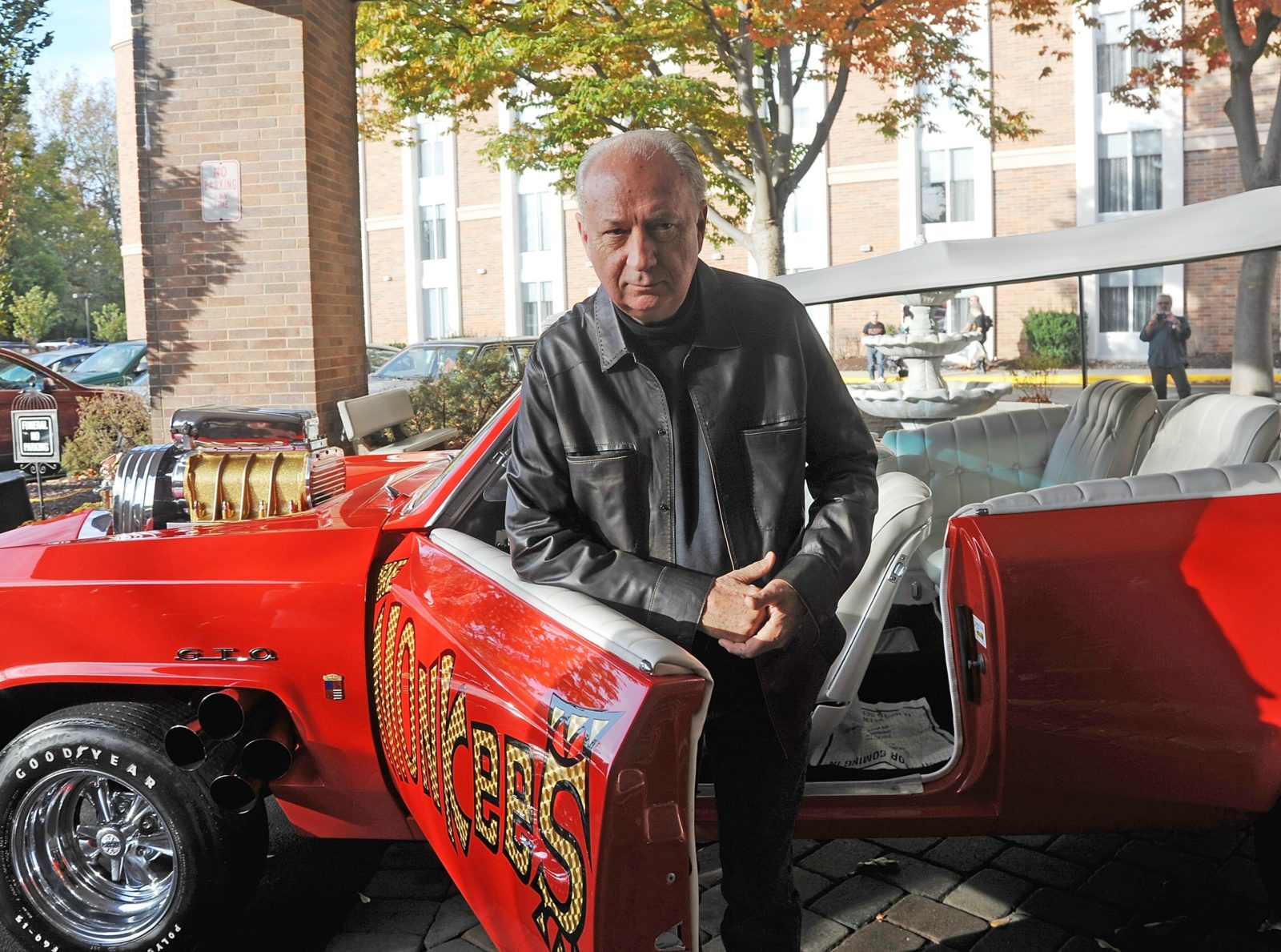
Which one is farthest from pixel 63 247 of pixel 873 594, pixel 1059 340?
pixel 873 594

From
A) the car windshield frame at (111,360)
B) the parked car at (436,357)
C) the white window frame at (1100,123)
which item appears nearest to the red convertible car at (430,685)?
the parked car at (436,357)

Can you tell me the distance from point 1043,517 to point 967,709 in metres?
0.50

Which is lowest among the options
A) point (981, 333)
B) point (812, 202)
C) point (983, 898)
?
point (983, 898)

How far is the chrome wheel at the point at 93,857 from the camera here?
9.57 feet

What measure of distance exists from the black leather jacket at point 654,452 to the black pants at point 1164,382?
370 centimetres

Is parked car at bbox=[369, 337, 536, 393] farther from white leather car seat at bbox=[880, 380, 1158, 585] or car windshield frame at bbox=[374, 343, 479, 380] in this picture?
white leather car seat at bbox=[880, 380, 1158, 585]

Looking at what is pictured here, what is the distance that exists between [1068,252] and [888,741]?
173 cm

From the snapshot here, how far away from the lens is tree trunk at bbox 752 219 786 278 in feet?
45.7

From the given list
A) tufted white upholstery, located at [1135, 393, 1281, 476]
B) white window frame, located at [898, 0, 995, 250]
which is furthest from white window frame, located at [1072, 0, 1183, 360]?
tufted white upholstery, located at [1135, 393, 1281, 476]

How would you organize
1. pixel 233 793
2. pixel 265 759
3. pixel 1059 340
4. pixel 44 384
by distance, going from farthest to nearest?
pixel 44 384 → pixel 1059 340 → pixel 265 759 → pixel 233 793

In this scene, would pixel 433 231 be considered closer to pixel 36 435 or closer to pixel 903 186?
pixel 903 186

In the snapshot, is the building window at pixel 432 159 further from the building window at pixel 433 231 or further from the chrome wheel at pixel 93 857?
the chrome wheel at pixel 93 857

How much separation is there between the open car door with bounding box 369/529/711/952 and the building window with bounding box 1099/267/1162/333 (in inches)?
173

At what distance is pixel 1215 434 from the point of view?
14.1 ft
